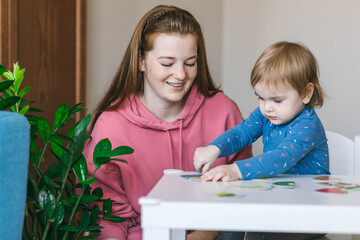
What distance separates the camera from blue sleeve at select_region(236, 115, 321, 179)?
3.71ft

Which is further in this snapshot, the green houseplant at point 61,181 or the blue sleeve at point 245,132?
the blue sleeve at point 245,132

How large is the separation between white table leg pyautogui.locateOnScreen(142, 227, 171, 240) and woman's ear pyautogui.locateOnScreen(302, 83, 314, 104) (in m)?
0.70

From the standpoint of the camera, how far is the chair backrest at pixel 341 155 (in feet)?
5.24

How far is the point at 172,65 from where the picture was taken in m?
1.57

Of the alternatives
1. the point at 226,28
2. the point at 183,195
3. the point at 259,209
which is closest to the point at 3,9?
the point at 183,195

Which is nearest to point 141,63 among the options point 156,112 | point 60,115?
point 156,112

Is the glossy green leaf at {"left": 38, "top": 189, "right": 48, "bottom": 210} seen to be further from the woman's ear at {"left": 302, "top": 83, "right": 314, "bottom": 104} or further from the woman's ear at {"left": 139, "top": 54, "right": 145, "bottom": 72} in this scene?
the woman's ear at {"left": 302, "top": 83, "right": 314, "bottom": 104}

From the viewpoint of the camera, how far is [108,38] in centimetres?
281

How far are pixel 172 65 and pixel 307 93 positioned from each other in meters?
0.41

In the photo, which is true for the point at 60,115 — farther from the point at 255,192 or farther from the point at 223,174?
the point at 255,192

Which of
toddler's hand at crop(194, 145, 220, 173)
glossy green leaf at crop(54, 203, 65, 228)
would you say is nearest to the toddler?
toddler's hand at crop(194, 145, 220, 173)

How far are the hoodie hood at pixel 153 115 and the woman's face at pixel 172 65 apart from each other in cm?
7

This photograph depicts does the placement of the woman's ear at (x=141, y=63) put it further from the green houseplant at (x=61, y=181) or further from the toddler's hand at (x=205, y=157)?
the toddler's hand at (x=205, y=157)

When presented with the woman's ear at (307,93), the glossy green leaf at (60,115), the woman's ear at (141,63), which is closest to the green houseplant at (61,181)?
the glossy green leaf at (60,115)
